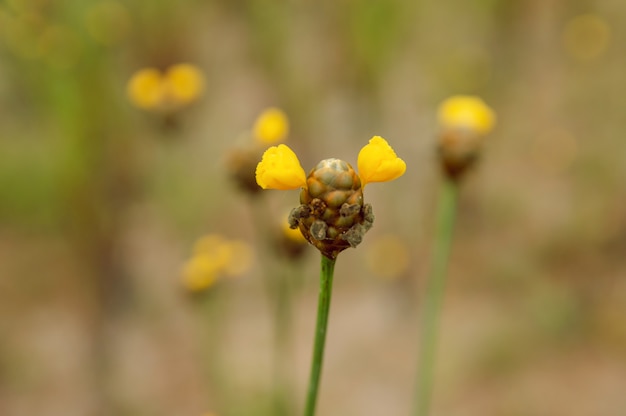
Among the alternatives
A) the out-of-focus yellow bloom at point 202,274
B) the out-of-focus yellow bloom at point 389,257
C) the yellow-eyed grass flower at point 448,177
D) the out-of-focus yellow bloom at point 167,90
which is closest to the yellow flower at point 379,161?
the yellow-eyed grass flower at point 448,177

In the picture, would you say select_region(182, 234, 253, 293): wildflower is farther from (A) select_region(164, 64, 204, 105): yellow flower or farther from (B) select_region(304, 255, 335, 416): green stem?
(B) select_region(304, 255, 335, 416): green stem

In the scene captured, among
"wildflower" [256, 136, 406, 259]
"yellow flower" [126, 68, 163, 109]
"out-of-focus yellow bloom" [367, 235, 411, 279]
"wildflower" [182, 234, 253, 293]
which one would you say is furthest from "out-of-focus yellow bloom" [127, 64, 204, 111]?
"out-of-focus yellow bloom" [367, 235, 411, 279]

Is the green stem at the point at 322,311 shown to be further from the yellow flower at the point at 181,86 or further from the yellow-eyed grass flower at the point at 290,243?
the yellow flower at the point at 181,86

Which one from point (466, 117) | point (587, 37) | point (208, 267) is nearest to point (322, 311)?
point (466, 117)

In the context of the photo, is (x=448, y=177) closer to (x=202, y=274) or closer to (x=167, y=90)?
(x=202, y=274)

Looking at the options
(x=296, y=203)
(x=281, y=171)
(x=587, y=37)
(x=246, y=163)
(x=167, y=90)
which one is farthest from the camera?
(x=587, y=37)

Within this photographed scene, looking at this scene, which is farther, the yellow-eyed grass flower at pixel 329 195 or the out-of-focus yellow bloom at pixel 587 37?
the out-of-focus yellow bloom at pixel 587 37
